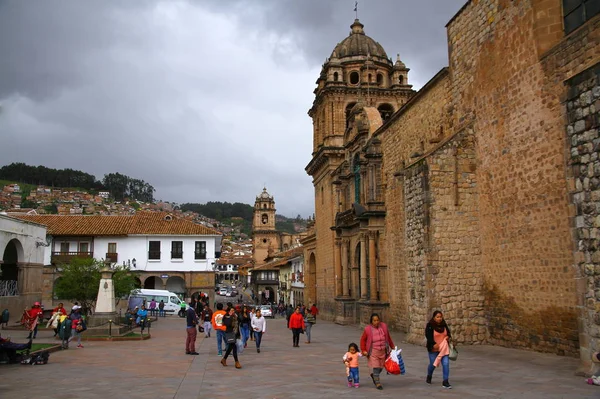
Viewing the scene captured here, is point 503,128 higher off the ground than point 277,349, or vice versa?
point 503,128

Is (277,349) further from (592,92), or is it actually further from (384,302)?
(592,92)

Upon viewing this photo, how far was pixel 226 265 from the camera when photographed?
511 feet

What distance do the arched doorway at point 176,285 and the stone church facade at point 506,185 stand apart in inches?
899

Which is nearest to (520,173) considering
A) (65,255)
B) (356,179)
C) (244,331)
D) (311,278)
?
(244,331)

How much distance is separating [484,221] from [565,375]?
5971mm

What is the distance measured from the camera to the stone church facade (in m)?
9.45

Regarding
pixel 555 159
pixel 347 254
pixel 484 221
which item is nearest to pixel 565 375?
pixel 555 159

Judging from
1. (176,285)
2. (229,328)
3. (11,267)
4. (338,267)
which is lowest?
(229,328)

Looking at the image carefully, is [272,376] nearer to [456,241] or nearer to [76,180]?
[456,241]

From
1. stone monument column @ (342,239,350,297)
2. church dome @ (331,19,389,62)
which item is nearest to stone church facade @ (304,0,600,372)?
stone monument column @ (342,239,350,297)

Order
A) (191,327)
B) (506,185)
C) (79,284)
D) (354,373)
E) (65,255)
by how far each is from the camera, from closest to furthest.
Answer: (354,373) < (506,185) < (191,327) < (79,284) < (65,255)

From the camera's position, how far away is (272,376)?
10508 millimetres

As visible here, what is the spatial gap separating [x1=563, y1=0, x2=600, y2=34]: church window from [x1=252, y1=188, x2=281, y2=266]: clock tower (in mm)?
78571

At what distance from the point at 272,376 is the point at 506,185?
7506 mm
